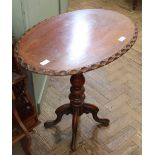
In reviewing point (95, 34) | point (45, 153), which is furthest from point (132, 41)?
point (45, 153)

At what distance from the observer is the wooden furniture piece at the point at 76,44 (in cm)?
154

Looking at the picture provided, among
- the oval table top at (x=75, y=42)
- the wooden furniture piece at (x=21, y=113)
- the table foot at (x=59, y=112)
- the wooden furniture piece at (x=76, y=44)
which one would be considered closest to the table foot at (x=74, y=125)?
the wooden furniture piece at (x=76, y=44)

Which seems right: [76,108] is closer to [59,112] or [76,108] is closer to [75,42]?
[59,112]

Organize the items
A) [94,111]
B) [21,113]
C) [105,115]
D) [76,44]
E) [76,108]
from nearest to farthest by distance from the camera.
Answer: [76,44] → [21,113] → [76,108] → [94,111] → [105,115]

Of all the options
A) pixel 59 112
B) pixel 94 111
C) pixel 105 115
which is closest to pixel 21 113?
pixel 59 112

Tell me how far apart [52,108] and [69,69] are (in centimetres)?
94

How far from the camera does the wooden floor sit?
80.7 inches

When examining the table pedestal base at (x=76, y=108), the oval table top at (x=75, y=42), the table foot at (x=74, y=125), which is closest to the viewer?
the oval table top at (x=75, y=42)

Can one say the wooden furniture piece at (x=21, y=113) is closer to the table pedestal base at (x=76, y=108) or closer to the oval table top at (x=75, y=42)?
the oval table top at (x=75, y=42)

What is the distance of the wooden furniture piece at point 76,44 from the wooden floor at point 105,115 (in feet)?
0.49

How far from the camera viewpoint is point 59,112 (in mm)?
2141

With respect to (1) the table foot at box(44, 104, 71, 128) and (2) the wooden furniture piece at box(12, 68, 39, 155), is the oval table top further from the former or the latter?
(1) the table foot at box(44, 104, 71, 128)

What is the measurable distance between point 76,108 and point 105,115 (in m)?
0.35

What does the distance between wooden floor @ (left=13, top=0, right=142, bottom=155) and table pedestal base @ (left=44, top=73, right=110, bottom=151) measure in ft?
0.17
